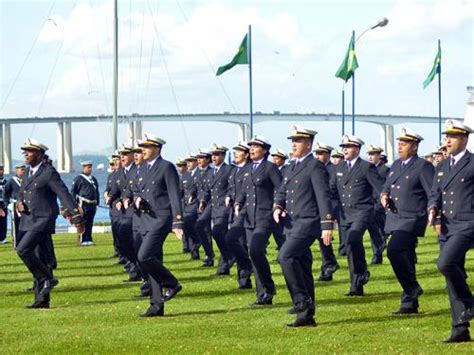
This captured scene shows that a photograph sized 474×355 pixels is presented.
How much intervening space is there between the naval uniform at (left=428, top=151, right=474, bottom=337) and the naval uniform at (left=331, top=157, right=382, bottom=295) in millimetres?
4676

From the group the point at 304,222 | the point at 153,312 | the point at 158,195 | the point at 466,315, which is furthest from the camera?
the point at 158,195

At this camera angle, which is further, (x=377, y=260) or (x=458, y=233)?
(x=377, y=260)

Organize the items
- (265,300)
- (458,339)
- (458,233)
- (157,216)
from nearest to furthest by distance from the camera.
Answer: (458,339) → (458,233) → (157,216) → (265,300)

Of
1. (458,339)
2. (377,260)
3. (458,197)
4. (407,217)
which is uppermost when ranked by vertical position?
(458,197)

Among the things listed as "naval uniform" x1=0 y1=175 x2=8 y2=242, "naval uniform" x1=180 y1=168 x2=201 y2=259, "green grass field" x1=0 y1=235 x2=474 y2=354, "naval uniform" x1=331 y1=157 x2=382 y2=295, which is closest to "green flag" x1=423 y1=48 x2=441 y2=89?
"naval uniform" x1=0 y1=175 x2=8 y2=242

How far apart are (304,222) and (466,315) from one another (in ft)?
8.22

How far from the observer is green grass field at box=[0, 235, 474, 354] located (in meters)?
12.6

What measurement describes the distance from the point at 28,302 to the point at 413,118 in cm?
8857

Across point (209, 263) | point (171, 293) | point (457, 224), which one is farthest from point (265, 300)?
point (209, 263)

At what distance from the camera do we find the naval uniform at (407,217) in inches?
595

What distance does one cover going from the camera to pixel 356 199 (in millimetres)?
18234

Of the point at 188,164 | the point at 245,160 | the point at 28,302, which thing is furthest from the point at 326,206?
the point at 188,164

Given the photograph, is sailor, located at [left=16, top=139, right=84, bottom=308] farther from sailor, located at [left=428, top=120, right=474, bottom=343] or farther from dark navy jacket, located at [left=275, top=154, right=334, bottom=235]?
sailor, located at [left=428, top=120, right=474, bottom=343]

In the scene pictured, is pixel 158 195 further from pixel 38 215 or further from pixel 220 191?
pixel 220 191
